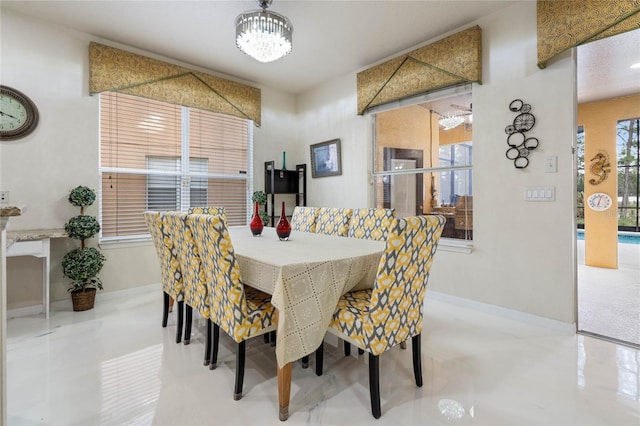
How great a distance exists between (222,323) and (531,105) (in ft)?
9.59

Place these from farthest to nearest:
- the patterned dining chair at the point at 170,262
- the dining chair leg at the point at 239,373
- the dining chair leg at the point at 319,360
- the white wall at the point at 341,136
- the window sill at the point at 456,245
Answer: the white wall at the point at 341,136 → the window sill at the point at 456,245 → the patterned dining chair at the point at 170,262 → the dining chair leg at the point at 319,360 → the dining chair leg at the point at 239,373

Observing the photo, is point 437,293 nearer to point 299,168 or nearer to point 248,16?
point 299,168

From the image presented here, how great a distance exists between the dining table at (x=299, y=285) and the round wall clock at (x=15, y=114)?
2.64m

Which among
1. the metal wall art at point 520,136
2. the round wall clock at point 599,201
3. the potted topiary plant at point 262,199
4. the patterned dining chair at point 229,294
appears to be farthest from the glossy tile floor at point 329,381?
the round wall clock at point 599,201

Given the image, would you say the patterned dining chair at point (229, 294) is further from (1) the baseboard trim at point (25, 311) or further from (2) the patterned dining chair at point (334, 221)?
(1) the baseboard trim at point (25, 311)

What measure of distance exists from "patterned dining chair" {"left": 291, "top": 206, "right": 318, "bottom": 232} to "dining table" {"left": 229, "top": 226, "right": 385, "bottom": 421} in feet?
4.58

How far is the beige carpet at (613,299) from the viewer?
2.57 m

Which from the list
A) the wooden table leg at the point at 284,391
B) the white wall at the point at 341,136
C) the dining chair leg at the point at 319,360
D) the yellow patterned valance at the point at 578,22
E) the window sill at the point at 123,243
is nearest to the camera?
the wooden table leg at the point at 284,391

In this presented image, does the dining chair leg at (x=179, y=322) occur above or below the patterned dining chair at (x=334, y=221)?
below

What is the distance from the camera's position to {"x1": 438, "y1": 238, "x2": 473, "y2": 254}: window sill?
10.2 ft

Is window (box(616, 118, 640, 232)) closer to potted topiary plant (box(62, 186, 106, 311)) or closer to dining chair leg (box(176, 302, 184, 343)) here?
dining chair leg (box(176, 302, 184, 343))

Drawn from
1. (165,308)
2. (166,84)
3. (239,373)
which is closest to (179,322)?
(165,308)

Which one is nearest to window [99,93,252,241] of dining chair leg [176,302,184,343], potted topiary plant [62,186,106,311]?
potted topiary plant [62,186,106,311]

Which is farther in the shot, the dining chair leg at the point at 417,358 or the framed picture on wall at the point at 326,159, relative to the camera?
the framed picture on wall at the point at 326,159
